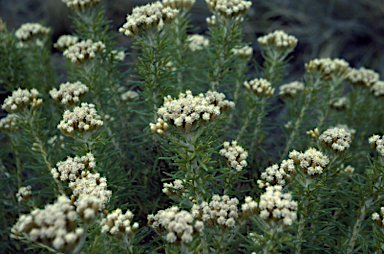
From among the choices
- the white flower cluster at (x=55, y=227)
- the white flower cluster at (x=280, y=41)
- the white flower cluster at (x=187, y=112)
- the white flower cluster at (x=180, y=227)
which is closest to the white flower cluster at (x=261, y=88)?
the white flower cluster at (x=280, y=41)

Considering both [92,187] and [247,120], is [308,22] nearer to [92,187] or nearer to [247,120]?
[247,120]

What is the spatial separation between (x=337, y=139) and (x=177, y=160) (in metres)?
1.44

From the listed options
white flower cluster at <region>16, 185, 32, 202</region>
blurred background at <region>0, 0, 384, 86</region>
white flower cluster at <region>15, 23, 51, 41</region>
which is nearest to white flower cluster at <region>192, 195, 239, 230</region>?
white flower cluster at <region>16, 185, 32, 202</region>

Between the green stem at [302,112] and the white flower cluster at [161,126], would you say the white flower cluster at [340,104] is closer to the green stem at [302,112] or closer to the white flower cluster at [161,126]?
the green stem at [302,112]

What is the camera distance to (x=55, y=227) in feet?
5.21

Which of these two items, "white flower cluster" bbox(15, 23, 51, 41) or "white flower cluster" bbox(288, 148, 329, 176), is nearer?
"white flower cluster" bbox(288, 148, 329, 176)

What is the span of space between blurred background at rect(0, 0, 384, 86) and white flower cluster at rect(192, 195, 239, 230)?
5609mm

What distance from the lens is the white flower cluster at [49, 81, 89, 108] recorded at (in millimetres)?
2754

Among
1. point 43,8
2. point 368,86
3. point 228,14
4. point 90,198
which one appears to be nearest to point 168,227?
point 90,198

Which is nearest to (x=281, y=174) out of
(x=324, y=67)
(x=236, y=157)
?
(x=236, y=157)

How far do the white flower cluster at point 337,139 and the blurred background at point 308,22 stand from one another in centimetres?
463

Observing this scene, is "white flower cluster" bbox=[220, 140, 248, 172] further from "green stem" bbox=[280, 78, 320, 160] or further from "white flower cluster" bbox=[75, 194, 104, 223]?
"green stem" bbox=[280, 78, 320, 160]

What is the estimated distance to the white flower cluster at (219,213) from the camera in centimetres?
197

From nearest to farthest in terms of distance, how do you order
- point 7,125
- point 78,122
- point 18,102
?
point 78,122 < point 18,102 < point 7,125
